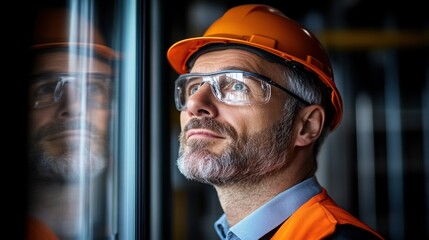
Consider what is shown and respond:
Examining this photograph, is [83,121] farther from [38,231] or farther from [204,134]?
[204,134]

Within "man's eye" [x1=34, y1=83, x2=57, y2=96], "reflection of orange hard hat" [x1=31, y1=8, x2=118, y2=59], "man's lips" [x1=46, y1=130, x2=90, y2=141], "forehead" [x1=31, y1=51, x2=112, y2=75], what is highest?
"reflection of orange hard hat" [x1=31, y1=8, x2=118, y2=59]

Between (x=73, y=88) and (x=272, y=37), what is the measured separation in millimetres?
1000

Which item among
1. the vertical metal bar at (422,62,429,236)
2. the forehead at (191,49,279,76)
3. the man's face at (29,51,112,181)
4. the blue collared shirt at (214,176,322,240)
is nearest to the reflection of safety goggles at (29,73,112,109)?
the man's face at (29,51,112,181)

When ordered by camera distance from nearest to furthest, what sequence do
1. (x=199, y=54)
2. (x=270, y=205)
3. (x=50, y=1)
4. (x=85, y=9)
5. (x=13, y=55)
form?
(x=13, y=55) → (x=50, y=1) → (x=85, y=9) → (x=270, y=205) → (x=199, y=54)

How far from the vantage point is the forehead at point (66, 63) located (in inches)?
39.9

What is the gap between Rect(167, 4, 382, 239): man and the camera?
1930 millimetres

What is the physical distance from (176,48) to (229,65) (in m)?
0.42

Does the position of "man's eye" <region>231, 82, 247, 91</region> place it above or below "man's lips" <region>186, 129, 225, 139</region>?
above

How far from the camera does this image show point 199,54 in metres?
2.27

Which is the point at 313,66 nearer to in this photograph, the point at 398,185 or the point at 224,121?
the point at 224,121

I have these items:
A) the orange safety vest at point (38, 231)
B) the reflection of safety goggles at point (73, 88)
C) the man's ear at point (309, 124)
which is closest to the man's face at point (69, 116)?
the reflection of safety goggles at point (73, 88)

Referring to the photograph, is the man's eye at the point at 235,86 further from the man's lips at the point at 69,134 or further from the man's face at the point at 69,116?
the man's lips at the point at 69,134

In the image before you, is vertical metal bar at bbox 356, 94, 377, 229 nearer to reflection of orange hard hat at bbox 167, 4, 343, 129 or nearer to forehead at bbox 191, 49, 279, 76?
reflection of orange hard hat at bbox 167, 4, 343, 129

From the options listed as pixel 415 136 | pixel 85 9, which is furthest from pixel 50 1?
pixel 415 136
